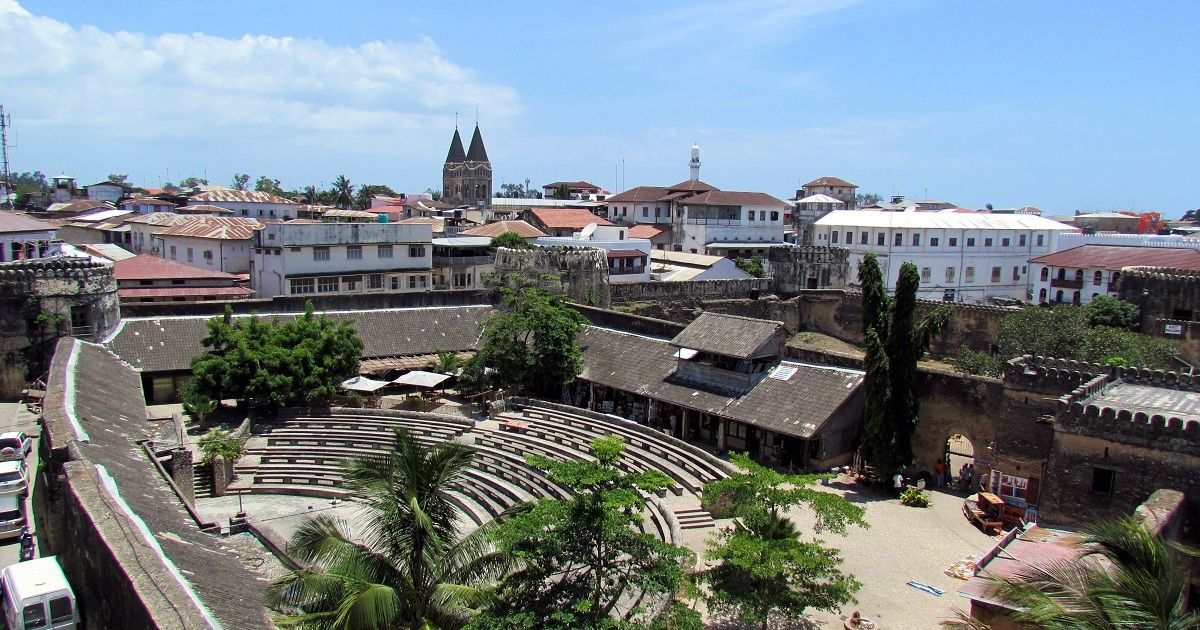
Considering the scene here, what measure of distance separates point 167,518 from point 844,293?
38830 millimetres

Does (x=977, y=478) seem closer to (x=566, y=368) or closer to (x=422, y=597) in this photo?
(x=566, y=368)

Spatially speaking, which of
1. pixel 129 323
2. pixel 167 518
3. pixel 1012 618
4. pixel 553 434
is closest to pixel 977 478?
pixel 1012 618

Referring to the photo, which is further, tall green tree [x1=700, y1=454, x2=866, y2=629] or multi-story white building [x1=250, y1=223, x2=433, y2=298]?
multi-story white building [x1=250, y1=223, x2=433, y2=298]

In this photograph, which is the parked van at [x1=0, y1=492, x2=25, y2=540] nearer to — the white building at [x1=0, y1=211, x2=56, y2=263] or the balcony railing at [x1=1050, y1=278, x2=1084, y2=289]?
the white building at [x1=0, y1=211, x2=56, y2=263]

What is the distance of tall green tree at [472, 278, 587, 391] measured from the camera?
94.3 feet

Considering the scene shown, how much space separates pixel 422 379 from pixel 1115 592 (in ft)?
76.4

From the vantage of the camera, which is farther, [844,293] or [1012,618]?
[844,293]

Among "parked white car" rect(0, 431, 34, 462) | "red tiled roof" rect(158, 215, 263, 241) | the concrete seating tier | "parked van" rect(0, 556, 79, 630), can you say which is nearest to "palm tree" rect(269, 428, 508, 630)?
"parked van" rect(0, 556, 79, 630)

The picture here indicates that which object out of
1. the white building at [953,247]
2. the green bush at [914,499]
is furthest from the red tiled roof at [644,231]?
the green bush at [914,499]

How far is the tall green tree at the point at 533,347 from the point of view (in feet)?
94.3

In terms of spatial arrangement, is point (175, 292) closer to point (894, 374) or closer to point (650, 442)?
point (650, 442)

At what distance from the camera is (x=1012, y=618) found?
40.7 feet

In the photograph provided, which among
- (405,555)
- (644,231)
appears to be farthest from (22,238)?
(644,231)

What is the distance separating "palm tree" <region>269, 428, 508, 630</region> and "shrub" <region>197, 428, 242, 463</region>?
1239cm
